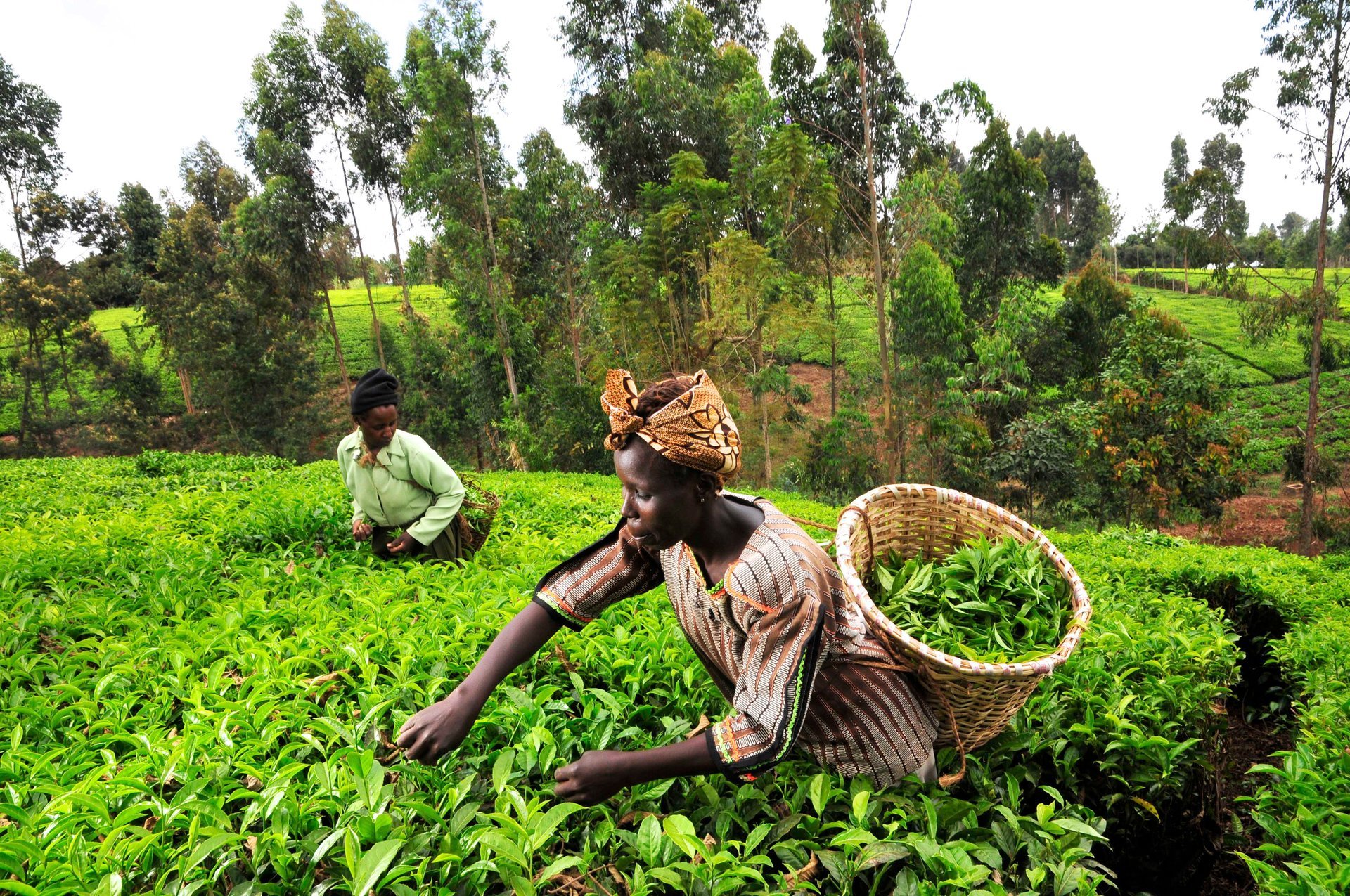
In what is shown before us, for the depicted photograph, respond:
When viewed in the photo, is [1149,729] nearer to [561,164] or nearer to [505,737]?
[505,737]

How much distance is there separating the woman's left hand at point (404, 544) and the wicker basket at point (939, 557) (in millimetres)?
2313

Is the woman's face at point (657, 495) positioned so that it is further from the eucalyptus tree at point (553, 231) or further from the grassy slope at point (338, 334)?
the grassy slope at point (338, 334)

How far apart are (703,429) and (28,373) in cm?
2870

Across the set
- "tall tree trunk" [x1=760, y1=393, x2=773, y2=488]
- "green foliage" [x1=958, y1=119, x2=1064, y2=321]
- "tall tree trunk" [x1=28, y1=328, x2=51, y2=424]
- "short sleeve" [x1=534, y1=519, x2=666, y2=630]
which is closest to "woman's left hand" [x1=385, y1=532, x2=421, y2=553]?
"short sleeve" [x1=534, y1=519, x2=666, y2=630]

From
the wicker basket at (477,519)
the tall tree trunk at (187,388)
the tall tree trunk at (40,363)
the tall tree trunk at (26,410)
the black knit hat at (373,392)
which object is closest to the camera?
the black knit hat at (373,392)

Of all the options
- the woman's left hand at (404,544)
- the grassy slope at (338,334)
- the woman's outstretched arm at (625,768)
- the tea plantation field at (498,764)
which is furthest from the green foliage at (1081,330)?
the woman's outstretched arm at (625,768)

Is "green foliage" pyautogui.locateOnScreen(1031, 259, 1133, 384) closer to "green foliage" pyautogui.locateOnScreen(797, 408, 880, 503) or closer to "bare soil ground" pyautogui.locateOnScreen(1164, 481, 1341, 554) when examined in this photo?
"bare soil ground" pyautogui.locateOnScreen(1164, 481, 1341, 554)

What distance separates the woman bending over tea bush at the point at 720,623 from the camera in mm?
1350

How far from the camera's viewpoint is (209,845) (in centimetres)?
127

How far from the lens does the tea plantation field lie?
138 centimetres

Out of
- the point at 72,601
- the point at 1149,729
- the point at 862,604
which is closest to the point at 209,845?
the point at 862,604

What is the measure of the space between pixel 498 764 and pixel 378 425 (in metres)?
2.08

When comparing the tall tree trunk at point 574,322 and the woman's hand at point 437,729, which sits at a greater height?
the tall tree trunk at point 574,322

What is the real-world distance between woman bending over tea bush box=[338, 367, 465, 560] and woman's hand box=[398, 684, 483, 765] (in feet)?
6.44
